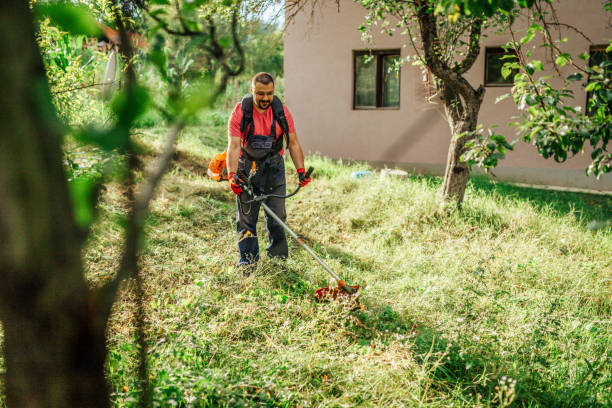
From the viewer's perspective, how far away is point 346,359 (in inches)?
119

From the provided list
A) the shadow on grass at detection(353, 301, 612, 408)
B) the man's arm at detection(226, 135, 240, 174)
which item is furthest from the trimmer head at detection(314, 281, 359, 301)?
the man's arm at detection(226, 135, 240, 174)

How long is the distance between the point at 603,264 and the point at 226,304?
12.5ft

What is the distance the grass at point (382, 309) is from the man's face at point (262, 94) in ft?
5.17

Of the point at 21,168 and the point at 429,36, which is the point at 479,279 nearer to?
the point at 429,36

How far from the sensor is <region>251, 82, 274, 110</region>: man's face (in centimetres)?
468

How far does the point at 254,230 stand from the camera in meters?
5.08

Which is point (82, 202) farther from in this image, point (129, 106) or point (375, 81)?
point (375, 81)

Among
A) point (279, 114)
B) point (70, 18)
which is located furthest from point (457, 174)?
point (70, 18)

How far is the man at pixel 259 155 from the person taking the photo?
4770mm

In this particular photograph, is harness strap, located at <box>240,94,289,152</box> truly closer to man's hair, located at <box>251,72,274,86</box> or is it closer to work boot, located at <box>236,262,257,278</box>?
man's hair, located at <box>251,72,274,86</box>

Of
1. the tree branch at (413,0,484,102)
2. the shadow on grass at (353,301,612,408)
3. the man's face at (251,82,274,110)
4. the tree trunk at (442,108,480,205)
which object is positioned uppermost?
the tree branch at (413,0,484,102)

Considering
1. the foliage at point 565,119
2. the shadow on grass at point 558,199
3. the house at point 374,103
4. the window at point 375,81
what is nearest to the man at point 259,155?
the foliage at point 565,119

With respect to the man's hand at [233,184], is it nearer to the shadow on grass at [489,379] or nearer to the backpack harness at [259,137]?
the backpack harness at [259,137]

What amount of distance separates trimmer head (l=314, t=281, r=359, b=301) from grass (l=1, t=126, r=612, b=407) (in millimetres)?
164
